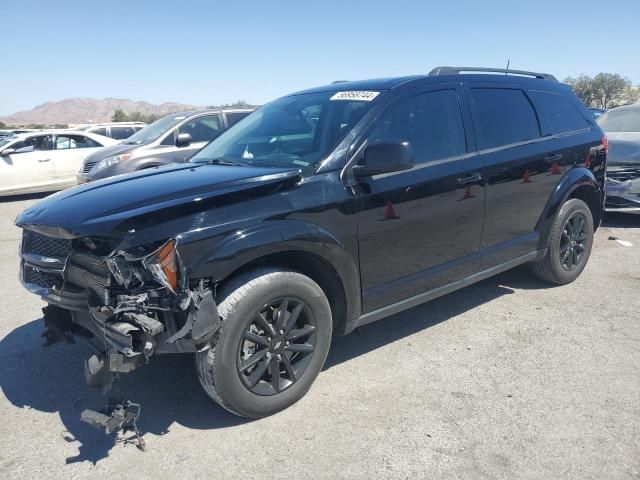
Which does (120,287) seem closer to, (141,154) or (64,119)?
(141,154)

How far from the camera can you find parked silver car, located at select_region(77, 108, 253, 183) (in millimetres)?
9345

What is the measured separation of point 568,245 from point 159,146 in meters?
7.24

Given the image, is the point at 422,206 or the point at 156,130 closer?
the point at 422,206

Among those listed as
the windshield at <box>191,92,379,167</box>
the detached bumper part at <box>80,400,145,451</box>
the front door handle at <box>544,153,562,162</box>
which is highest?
the windshield at <box>191,92,379,167</box>

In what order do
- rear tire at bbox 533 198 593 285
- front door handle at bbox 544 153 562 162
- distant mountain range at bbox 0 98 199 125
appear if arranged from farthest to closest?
distant mountain range at bbox 0 98 199 125
rear tire at bbox 533 198 593 285
front door handle at bbox 544 153 562 162

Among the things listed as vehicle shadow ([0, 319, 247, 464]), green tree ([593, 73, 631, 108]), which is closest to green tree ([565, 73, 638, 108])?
green tree ([593, 73, 631, 108])

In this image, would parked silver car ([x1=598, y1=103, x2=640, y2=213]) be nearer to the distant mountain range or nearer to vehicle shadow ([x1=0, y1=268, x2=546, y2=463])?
vehicle shadow ([x1=0, y1=268, x2=546, y2=463])

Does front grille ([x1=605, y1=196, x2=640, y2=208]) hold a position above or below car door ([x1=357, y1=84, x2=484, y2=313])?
below

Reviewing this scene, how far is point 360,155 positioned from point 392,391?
1.51 meters

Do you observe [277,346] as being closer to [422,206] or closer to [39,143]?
[422,206]

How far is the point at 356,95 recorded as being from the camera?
374 centimetres

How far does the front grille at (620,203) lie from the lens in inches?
289

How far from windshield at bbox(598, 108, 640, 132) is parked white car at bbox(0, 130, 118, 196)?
10.4 meters

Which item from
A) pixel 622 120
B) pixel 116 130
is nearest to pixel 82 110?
pixel 116 130
